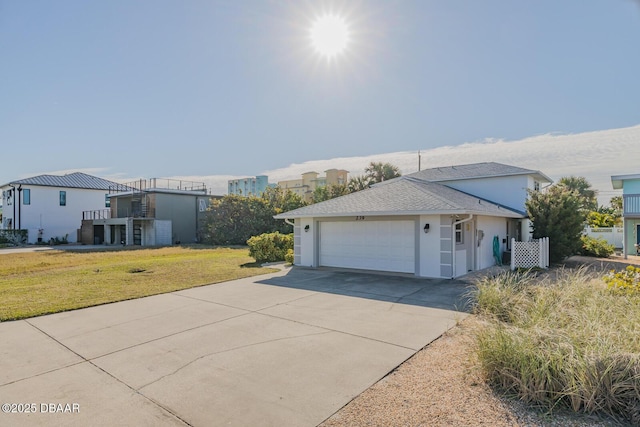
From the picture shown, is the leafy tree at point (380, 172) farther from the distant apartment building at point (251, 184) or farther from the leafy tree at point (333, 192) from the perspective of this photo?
the distant apartment building at point (251, 184)

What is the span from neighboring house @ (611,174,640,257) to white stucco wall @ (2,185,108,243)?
47.8 meters

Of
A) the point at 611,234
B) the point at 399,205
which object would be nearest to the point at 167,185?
the point at 399,205

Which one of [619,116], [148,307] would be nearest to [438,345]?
[148,307]

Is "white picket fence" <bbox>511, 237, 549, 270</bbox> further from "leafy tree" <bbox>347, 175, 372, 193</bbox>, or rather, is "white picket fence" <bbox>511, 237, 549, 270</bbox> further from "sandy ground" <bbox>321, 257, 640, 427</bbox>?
"leafy tree" <bbox>347, 175, 372, 193</bbox>

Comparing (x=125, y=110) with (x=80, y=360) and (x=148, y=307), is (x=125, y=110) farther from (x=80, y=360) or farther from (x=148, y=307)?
(x=80, y=360)

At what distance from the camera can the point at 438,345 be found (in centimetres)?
515

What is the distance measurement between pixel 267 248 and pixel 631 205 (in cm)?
2071

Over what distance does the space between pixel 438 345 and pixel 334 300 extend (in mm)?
3514

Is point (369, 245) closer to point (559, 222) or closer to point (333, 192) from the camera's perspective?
point (559, 222)

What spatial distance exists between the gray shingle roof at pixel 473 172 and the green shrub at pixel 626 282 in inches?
501

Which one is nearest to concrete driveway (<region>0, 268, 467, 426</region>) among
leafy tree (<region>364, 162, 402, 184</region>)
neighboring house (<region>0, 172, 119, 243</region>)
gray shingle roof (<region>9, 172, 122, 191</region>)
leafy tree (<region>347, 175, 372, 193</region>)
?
leafy tree (<region>347, 175, 372, 193</region>)

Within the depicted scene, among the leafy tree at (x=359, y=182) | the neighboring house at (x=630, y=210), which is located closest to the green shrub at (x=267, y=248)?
the leafy tree at (x=359, y=182)

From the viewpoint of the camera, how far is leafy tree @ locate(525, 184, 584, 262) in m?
15.0

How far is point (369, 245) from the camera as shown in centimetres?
1312
